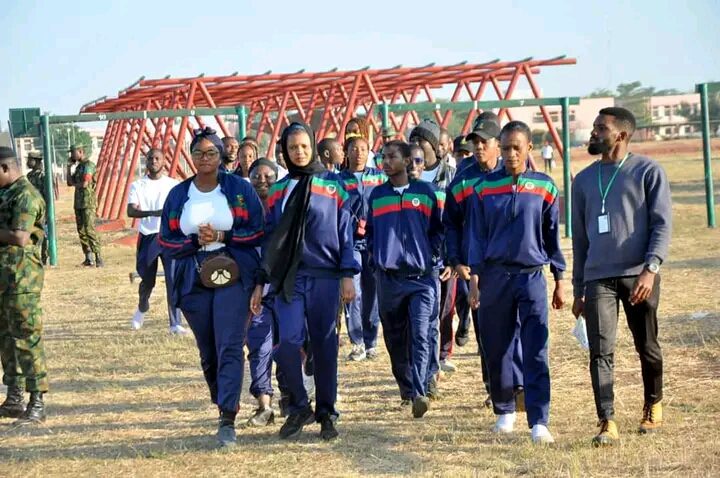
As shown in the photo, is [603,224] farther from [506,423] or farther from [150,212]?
[150,212]

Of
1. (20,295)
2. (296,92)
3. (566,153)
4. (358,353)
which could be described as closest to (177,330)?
(358,353)

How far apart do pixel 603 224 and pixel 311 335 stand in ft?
6.06

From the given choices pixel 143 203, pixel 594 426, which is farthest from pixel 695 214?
pixel 594 426

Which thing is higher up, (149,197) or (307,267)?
(149,197)

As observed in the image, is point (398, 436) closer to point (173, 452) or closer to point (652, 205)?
point (173, 452)

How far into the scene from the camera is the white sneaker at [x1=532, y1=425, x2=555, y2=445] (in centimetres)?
714

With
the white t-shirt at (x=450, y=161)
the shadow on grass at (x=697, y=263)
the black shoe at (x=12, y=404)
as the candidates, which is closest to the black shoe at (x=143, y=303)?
the white t-shirt at (x=450, y=161)

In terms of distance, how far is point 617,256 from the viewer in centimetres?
705

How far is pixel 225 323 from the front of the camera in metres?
7.43

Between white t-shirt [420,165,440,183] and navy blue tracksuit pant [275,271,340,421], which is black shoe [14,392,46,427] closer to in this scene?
navy blue tracksuit pant [275,271,340,421]

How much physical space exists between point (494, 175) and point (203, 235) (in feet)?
5.75

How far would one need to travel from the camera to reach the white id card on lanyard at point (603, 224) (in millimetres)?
7055

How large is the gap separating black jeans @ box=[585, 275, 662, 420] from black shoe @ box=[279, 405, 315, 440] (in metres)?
1.75

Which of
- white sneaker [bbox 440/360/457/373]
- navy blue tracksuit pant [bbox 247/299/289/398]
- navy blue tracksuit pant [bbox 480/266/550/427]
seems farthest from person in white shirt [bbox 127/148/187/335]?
navy blue tracksuit pant [bbox 480/266/550/427]
